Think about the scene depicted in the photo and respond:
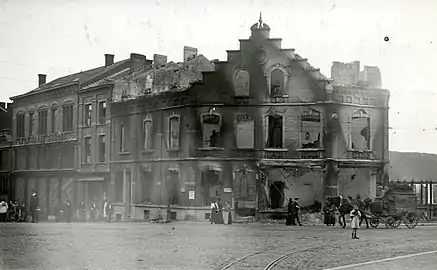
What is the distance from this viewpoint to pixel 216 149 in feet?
99.1

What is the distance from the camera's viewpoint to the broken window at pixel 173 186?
3058 centimetres

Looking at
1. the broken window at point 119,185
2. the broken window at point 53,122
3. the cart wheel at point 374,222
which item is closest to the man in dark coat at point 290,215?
the cart wheel at point 374,222

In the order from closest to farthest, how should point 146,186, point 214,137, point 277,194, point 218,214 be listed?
point 218,214 < point 277,194 < point 214,137 < point 146,186

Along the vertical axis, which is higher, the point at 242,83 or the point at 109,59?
the point at 109,59

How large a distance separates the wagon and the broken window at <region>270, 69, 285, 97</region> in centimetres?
676

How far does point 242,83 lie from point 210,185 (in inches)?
186

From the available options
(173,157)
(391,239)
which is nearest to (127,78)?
(173,157)

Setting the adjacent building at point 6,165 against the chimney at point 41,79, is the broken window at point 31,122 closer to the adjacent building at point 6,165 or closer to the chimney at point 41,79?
the adjacent building at point 6,165

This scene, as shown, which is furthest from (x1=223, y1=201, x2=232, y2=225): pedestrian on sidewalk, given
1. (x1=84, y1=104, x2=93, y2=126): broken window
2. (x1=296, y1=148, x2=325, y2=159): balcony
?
(x1=84, y1=104, x2=93, y2=126): broken window

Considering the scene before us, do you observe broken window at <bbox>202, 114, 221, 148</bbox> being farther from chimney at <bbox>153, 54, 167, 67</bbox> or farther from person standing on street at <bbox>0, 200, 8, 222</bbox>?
person standing on street at <bbox>0, 200, 8, 222</bbox>

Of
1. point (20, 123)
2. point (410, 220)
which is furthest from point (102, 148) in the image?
point (410, 220)

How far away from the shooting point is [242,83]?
30.7 metres

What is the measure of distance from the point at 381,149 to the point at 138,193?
11117mm

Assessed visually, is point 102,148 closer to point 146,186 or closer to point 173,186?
point 146,186
